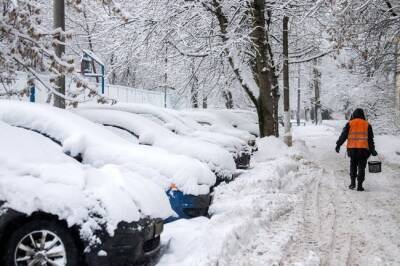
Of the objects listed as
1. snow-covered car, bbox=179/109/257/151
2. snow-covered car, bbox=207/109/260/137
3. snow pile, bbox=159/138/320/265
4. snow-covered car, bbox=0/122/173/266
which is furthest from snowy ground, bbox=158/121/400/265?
snow-covered car, bbox=207/109/260/137

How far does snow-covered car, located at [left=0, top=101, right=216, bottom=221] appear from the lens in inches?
247

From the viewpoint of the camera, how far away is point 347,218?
7727 mm

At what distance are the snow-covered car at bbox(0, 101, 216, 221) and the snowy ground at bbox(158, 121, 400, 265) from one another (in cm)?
36

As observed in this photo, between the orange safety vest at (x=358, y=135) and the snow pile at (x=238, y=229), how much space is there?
1644 millimetres

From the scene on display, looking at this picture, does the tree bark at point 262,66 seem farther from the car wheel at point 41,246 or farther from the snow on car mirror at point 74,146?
the car wheel at point 41,246

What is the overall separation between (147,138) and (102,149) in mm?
2535

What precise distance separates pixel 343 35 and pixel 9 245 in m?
8.90

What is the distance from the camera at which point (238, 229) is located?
20.2ft

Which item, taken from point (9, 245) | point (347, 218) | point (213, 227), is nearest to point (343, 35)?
point (347, 218)

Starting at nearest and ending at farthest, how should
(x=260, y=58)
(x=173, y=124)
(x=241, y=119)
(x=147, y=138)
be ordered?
1. (x=147, y=138)
2. (x=173, y=124)
3. (x=260, y=58)
4. (x=241, y=119)

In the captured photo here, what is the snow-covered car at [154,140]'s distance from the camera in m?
8.98

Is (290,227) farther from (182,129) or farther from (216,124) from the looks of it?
(216,124)

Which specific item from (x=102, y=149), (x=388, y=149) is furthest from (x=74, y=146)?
(x=388, y=149)

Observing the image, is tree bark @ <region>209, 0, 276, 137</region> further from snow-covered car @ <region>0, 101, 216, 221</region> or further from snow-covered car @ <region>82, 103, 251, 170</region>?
snow-covered car @ <region>0, 101, 216, 221</region>
